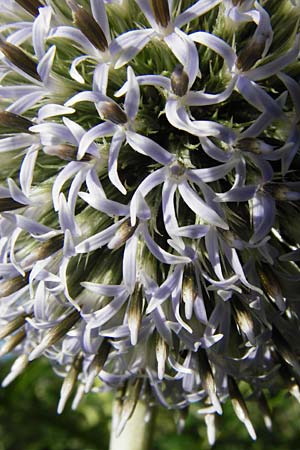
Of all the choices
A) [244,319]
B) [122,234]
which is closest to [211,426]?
[244,319]

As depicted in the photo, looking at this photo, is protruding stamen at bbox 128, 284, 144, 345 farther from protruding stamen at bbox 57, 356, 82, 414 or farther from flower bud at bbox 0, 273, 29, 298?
protruding stamen at bbox 57, 356, 82, 414

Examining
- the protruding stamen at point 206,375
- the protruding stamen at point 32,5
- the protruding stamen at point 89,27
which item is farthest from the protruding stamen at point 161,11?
the protruding stamen at point 206,375

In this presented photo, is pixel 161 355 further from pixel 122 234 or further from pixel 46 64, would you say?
pixel 46 64

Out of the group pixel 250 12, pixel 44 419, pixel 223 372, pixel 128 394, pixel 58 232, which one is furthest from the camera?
pixel 44 419

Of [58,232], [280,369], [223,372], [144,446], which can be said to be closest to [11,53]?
[58,232]

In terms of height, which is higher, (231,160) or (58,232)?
(231,160)

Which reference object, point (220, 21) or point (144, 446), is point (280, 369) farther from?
point (220, 21)

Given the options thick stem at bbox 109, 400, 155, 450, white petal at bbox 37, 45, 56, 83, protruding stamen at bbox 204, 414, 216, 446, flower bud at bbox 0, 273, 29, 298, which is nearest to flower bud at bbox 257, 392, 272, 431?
protruding stamen at bbox 204, 414, 216, 446

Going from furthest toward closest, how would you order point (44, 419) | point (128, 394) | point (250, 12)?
1. point (44, 419)
2. point (128, 394)
3. point (250, 12)
